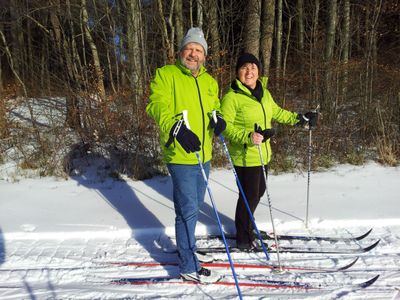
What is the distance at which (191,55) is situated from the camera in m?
2.67

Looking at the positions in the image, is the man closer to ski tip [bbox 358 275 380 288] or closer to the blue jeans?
the blue jeans

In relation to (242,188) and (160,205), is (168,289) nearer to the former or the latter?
(242,188)

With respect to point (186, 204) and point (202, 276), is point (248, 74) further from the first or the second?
point (202, 276)

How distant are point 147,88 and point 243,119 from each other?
11.4 ft

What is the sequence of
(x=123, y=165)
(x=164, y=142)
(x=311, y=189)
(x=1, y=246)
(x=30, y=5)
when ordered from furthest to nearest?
(x=30, y=5), (x=123, y=165), (x=311, y=189), (x=1, y=246), (x=164, y=142)

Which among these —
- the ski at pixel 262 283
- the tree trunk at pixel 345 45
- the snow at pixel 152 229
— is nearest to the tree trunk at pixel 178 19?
the tree trunk at pixel 345 45

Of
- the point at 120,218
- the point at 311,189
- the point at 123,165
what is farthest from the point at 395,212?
the point at 123,165

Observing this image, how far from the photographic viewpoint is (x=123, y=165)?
6039mm

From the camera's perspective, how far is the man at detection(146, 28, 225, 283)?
101 inches

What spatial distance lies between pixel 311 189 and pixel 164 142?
10.1 feet

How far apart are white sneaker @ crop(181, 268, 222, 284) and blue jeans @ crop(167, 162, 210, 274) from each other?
3cm

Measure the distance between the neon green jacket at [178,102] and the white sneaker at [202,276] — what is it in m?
0.94

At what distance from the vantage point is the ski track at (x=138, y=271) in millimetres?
2744

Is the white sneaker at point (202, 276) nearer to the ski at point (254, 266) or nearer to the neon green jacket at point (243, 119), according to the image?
the ski at point (254, 266)
